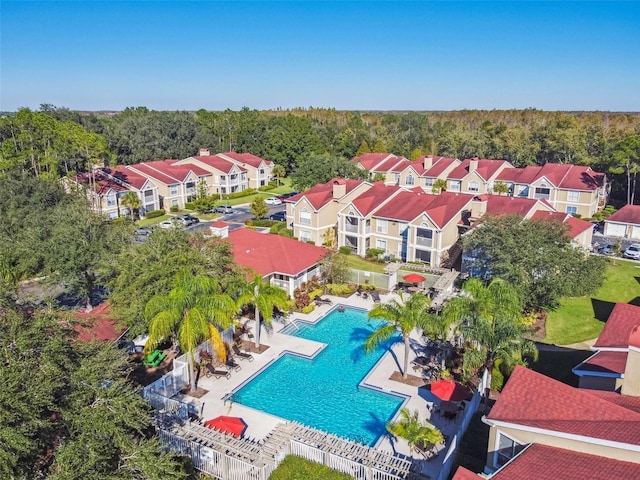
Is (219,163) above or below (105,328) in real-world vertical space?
above


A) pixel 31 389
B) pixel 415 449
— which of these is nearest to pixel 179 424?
pixel 31 389

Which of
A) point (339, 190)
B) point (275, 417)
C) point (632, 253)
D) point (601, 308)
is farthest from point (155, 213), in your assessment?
point (632, 253)

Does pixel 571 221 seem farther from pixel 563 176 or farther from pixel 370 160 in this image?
pixel 370 160

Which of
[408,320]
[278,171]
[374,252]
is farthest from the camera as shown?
[278,171]

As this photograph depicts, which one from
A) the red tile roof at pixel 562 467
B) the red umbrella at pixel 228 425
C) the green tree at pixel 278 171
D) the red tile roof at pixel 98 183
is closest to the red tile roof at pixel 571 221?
the red tile roof at pixel 562 467

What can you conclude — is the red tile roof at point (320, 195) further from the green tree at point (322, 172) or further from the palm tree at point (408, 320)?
the palm tree at point (408, 320)

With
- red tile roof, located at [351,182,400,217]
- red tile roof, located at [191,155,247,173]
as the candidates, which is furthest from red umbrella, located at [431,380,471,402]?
red tile roof, located at [191,155,247,173]

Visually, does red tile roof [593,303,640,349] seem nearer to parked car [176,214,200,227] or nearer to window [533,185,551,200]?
window [533,185,551,200]
